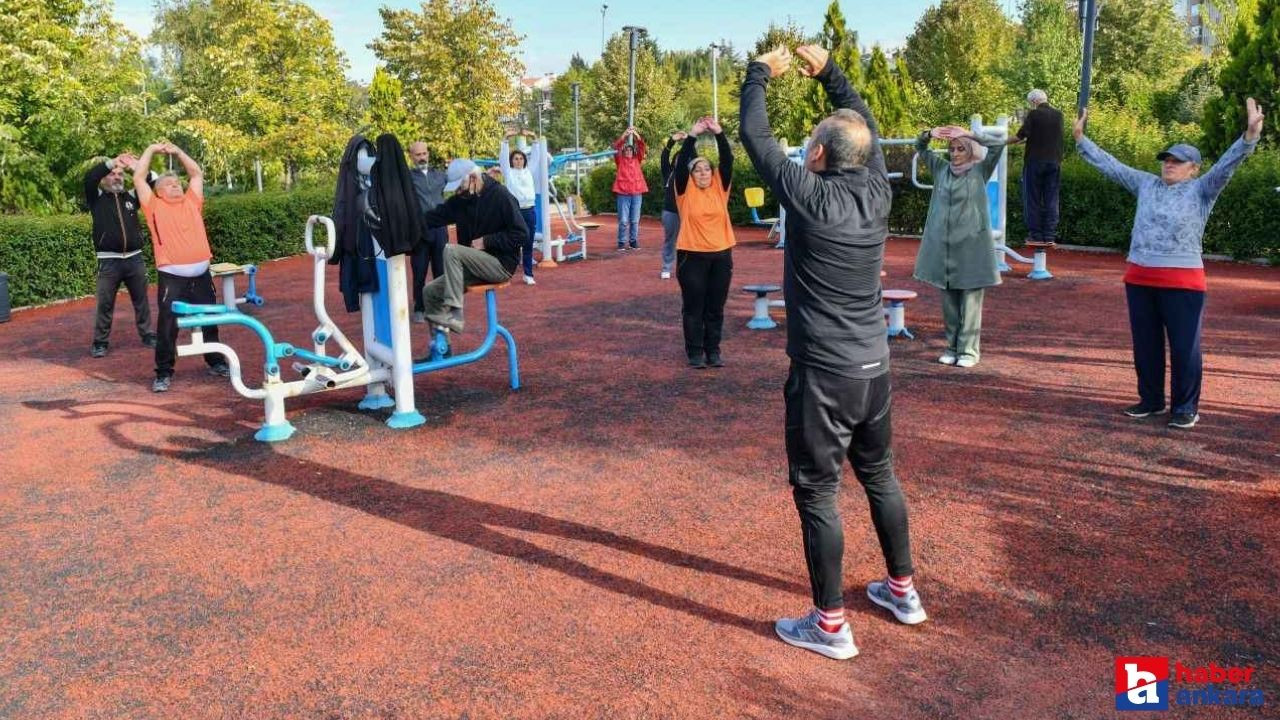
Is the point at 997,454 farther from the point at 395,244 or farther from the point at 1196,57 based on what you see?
the point at 1196,57

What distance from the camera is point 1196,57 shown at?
37.8 m

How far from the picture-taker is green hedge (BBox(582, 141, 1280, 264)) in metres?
14.1

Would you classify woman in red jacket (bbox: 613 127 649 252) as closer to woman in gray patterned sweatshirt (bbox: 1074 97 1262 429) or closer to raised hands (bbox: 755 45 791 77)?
woman in gray patterned sweatshirt (bbox: 1074 97 1262 429)

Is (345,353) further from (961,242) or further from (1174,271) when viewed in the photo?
(1174,271)

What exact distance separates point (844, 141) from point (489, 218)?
14.1 ft

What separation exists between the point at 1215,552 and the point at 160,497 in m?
5.21

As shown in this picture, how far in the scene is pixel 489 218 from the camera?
7383mm

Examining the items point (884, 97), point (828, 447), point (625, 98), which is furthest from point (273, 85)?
point (828, 447)

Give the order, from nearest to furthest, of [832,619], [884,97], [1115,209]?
[832,619] → [1115,209] → [884,97]

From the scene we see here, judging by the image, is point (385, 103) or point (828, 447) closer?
point (828, 447)

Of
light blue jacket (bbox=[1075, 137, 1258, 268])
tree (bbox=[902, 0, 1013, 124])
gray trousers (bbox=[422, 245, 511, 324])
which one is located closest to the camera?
light blue jacket (bbox=[1075, 137, 1258, 268])

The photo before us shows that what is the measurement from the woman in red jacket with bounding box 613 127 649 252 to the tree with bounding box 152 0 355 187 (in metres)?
12.1

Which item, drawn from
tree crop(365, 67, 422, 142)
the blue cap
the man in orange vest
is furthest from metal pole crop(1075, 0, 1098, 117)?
tree crop(365, 67, 422, 142)

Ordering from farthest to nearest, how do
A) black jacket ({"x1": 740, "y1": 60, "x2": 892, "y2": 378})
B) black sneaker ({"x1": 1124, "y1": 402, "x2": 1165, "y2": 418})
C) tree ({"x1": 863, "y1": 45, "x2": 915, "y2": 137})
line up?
1. tree ({"x1": 863, "y1": 45, "x2": 915, "y2": 137})
2. black sneaker ({"x1": 1124, "y1": 402, "x2": 1165, "y2": 418})
3. black jacket ({"x1": 740, "y1": 60, "x2": 892, "y2": 378})
